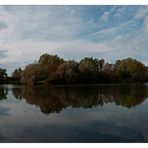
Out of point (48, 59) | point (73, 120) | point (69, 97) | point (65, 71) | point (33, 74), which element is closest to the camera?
point (73, 120)

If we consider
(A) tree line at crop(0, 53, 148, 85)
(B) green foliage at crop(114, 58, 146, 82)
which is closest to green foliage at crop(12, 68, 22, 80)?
(A) tree line at crop(0, 53, 148, 85)

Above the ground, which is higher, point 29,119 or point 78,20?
point 78,20

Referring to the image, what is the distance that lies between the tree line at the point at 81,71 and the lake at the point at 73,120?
0.46 m

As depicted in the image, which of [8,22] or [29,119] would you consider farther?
[8,22]

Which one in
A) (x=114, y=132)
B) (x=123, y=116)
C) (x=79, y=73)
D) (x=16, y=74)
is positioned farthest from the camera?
(x=79, y=73)

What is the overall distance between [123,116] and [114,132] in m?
1.05

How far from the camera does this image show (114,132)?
4664mm

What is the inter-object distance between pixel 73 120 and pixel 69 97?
2.79 meters

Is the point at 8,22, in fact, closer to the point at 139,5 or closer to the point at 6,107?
the point at 6,107

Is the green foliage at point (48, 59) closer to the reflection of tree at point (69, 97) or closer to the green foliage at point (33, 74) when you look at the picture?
the green foliage at point (33, 74)

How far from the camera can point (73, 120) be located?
540cm

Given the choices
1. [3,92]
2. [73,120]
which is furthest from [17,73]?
[3,92]

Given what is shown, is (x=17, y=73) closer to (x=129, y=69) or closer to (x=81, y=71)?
(x=81, y=71)

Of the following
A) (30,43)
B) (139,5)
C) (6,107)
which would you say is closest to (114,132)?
(139,5)
